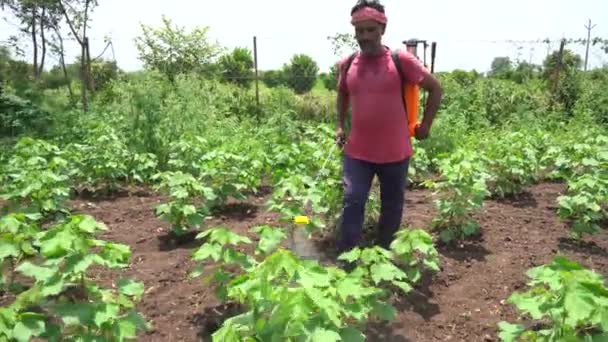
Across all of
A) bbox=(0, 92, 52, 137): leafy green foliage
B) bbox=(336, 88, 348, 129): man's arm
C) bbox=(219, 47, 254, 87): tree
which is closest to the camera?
bbox=(336, 88, 348, 129): man's arm

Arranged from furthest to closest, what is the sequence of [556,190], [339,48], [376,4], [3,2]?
[3,2]
[339,48]
[556,190]
[376,4]

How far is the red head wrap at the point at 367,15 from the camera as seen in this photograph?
3490mm

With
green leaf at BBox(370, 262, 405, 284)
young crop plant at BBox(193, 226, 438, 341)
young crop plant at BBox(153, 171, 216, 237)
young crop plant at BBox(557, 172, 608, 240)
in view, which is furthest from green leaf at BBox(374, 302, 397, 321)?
young crop plant at BBox(557, 172, 608, 240)

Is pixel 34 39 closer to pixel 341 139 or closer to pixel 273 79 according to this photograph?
pixel 273 79

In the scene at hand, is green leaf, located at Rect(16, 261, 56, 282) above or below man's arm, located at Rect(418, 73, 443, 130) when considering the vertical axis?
below

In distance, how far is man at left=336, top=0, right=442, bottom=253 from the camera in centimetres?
360

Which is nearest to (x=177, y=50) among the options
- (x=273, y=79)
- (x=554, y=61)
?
(x=273, y=79)

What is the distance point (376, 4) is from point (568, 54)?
14.3 metres

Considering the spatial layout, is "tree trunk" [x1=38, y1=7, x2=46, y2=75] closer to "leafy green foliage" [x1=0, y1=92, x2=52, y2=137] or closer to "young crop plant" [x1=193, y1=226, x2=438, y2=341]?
"leafy green foliage" [x1=0, y1=92, x2=52, y2=137]

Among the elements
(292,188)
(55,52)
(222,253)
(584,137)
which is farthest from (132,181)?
(55,52)

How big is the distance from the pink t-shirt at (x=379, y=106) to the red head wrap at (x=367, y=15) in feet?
0.80

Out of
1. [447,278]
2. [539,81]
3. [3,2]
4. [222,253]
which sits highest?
[3,2]

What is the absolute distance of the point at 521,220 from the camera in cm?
549

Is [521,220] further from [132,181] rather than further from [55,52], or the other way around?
[55,52]
